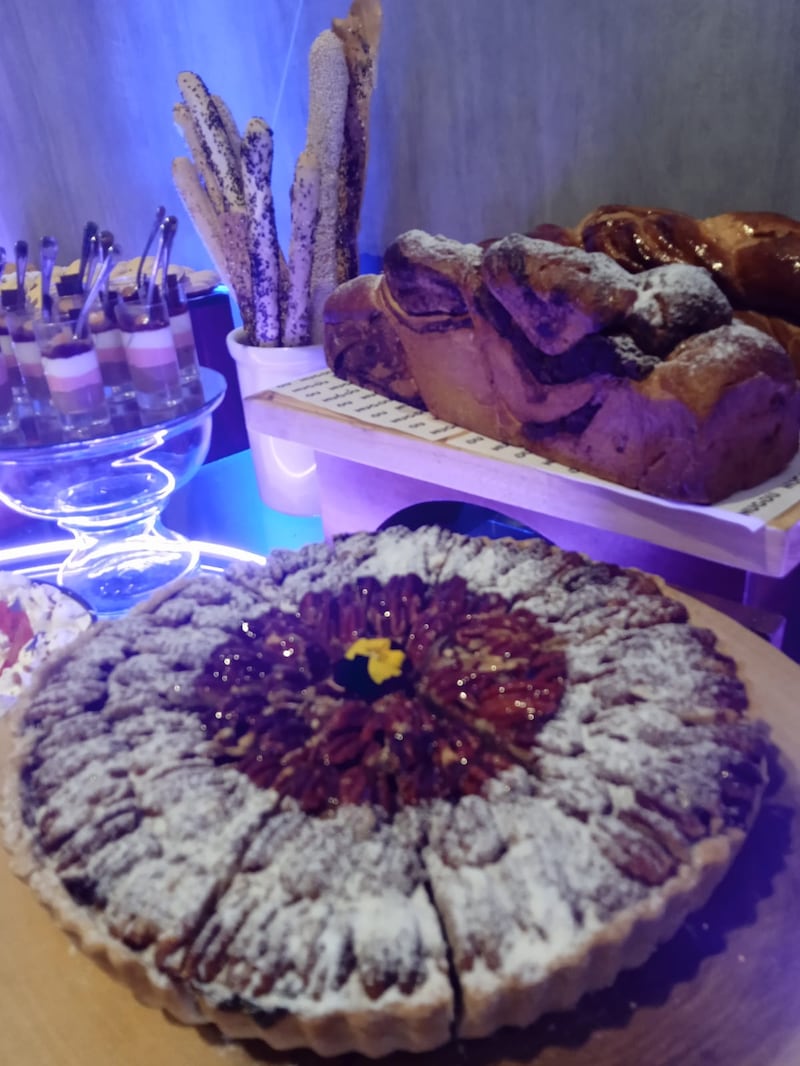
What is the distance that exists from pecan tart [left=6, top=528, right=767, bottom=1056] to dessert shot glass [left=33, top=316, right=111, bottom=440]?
1.49 feet

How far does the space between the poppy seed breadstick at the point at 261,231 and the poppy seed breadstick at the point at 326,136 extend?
0.07m

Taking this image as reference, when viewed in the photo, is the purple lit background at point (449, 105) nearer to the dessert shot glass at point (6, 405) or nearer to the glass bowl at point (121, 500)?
the glass bowl at point (121, 500)

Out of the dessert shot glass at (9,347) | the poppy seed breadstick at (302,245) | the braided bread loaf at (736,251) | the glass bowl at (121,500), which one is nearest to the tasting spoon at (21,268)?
the dessert shot glass at (9,347)

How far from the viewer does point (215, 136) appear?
4.49 ft

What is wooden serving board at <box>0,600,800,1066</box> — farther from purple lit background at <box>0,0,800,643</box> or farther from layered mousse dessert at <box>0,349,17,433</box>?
layered mousse dessert at <box>0,349,17,433</box>

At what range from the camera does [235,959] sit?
57cm

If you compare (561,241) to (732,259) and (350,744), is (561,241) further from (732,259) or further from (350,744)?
(350,744)

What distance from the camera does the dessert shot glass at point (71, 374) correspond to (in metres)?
1.24

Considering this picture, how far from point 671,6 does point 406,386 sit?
1.89 ft

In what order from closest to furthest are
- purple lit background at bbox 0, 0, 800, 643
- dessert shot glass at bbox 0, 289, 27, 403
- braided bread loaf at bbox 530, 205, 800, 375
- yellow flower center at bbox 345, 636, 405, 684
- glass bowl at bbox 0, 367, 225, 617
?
yellow flower center at bbox 345, 636, 405, 684 < braided bread loaf at bbox 530, 205, 800, 375 < purple lit background at bbox 0, 0, 800, 643 < glass bowl at bbox 0, 367, 225, 617 < dessert shot glass at bbox 0, 289, 27, 403

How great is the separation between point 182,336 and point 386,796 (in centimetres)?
97

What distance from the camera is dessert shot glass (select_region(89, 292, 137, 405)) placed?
134 cm

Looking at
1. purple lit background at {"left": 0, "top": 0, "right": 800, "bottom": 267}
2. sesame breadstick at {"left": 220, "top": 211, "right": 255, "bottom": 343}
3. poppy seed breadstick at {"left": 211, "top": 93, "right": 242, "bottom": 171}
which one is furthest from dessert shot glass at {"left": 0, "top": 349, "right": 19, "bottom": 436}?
purple lit background at {"left": 0, "top": 0, "right": 800, "bottom": 267}

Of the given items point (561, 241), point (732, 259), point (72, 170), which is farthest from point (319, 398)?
point (72, 170)
